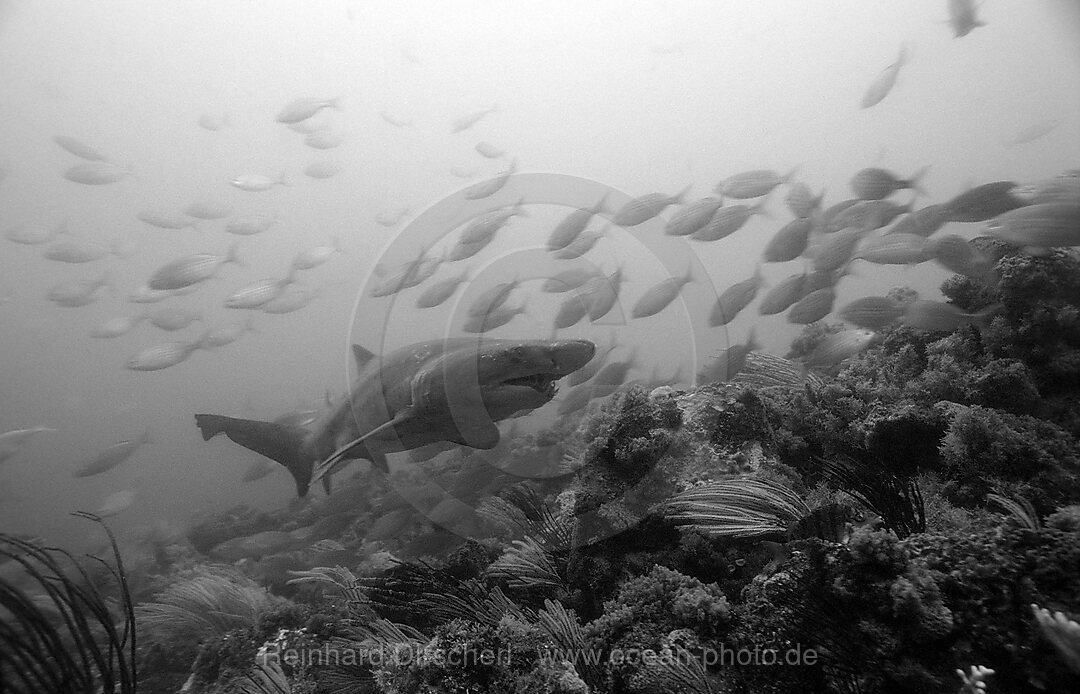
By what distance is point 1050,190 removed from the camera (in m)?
5.36

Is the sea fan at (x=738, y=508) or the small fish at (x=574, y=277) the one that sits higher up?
the small fish at (x=574, y=277)

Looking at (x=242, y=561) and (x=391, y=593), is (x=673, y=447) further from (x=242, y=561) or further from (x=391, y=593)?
(x=242, y=561)

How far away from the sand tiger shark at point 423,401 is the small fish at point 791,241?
252 inches

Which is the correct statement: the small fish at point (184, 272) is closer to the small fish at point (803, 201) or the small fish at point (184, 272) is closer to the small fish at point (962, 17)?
the small fish at point (803, 201)

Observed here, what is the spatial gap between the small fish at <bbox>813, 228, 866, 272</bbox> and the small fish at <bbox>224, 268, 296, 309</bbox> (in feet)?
43.2

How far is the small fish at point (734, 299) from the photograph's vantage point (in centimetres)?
898

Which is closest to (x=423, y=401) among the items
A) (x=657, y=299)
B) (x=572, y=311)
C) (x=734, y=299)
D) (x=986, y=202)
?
(x=572, y=311)

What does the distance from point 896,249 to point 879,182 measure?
1746 mm

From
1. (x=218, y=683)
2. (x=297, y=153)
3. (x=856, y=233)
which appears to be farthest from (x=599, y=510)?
(x=297, y=153)

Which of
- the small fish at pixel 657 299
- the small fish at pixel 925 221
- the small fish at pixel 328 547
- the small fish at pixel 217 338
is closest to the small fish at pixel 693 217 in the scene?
the small fish at pixel 657 299

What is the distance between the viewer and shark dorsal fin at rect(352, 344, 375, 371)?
6.23 meters

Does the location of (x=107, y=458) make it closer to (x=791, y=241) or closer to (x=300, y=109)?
(x=300, y=109)

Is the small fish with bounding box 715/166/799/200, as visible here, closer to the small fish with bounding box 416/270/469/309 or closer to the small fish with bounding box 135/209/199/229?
the small fish with bounding box 416/270/469/309

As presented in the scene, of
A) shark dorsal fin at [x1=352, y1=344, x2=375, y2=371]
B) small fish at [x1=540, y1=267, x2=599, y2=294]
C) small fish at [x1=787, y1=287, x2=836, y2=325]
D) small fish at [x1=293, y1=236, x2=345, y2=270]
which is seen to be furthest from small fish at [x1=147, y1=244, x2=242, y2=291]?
small fish at [x1=787, y1=287, x2=836, y2=325]
